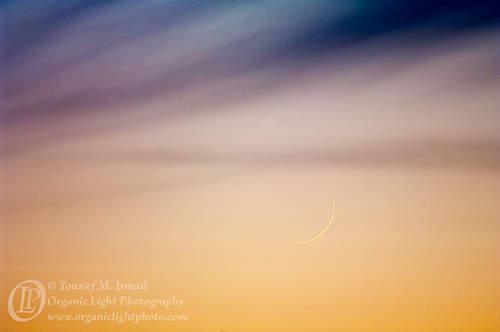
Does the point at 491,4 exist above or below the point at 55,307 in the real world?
above

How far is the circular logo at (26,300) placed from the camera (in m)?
1.32

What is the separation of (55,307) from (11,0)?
171 cm

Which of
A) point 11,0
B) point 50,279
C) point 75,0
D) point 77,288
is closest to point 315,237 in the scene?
point 77,288

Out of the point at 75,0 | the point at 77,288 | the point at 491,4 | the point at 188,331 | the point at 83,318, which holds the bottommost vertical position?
the point at 188,331

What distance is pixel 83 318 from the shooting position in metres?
1.31

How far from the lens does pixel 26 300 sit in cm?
133

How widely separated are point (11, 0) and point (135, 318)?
6.20 feet

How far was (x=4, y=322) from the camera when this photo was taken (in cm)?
133

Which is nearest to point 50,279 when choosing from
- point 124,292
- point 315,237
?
point 124,292

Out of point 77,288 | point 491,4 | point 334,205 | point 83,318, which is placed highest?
point 491,4

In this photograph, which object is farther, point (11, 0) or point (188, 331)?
point (11, 0)

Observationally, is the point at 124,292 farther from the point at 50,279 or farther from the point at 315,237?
the point at 315,237

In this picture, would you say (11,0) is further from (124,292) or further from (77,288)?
(124,292)

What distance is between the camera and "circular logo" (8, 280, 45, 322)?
132 centimetres
